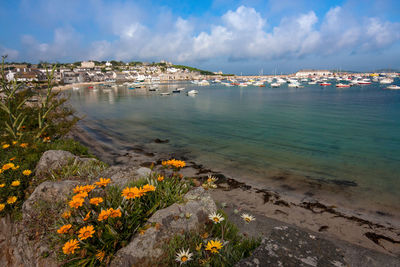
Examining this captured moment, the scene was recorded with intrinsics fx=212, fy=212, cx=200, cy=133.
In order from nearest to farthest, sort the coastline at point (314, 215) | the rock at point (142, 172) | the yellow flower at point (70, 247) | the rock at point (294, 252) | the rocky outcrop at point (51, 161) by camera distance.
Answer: the rock at point (294, 252), the yellow flower at point (70, 247), the rock at point (142, 172), the rocky outcrop at point (51, 161), the coastline at point (314, 215)

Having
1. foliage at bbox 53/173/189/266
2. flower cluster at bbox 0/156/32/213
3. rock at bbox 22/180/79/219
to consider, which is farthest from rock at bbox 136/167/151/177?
flower cluster at bbox 0/156/32/213

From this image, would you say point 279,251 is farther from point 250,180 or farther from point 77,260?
point 250,180

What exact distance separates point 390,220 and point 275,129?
601 inches

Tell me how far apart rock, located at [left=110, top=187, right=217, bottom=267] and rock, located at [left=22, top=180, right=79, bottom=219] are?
2.28 meters

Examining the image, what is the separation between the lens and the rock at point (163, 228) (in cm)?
287

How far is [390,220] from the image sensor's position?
714cm

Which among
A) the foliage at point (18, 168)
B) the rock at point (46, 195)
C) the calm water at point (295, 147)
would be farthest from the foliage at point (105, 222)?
the calm water at point (295, 147)

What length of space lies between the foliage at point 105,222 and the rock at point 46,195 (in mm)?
1000

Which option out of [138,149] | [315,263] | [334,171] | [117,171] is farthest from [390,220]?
[138,149]

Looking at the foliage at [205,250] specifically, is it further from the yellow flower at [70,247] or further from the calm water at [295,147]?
the calm water at [295,147]

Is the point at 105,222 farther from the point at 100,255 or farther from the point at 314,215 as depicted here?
the point at 314,215

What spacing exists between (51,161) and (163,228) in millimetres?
4986

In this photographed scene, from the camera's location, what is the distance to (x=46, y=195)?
14.8 feet

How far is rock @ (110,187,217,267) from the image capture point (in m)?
2.87
